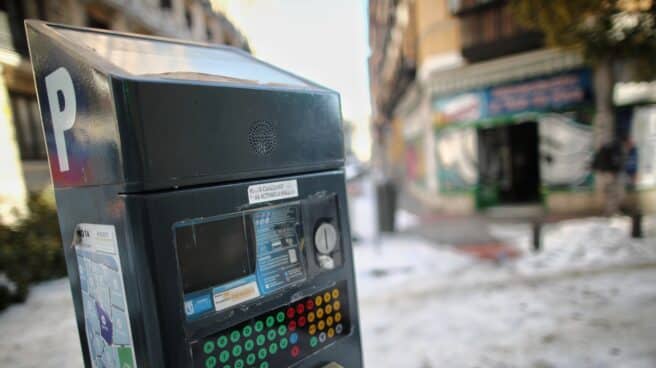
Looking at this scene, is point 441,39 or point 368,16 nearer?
point 441,39

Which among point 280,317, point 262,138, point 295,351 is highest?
point 262,138

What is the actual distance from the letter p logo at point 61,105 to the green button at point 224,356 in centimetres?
69

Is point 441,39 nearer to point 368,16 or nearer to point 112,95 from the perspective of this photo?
point 112,95

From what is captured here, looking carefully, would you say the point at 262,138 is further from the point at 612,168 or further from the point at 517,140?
the point at 517,140

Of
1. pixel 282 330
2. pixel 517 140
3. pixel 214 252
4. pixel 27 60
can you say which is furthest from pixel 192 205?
pixel 517 140

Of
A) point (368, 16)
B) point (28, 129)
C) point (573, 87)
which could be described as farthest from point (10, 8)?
point (368, 16)

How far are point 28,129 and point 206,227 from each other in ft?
30.5

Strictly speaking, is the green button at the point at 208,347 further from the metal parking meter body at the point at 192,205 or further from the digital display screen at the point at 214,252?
the digital display screen at the point at 214,252

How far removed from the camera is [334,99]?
1.20 metres

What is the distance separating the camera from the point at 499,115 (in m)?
8.12

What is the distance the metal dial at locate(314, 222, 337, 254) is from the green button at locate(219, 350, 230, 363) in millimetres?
400

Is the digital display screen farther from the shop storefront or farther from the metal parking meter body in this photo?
the shop storefront

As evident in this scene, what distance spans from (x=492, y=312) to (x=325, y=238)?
7.85ft

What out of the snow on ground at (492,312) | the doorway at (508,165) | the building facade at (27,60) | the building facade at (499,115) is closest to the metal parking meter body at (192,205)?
the snow on ground at (492,312)
